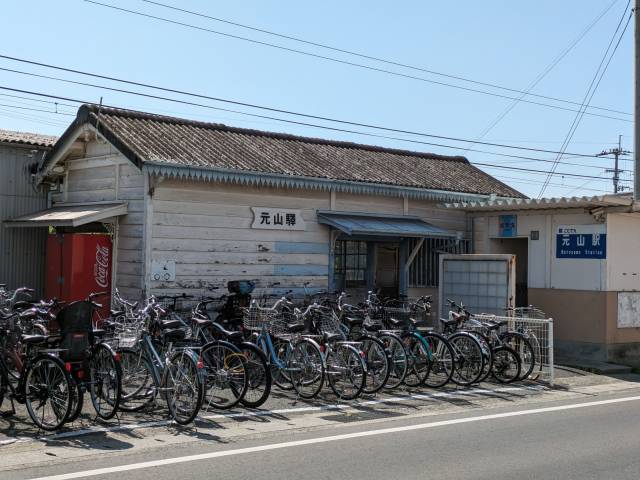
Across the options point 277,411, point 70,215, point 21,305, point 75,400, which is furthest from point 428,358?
point 70,215

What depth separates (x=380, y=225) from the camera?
1528cm

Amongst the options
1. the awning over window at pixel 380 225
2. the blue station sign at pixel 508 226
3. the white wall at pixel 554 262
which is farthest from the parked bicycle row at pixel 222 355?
the blue station sign at pixel 508 226

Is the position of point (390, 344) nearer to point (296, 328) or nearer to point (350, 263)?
point (296, 328)

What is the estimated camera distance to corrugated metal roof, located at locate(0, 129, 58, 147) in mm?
15680

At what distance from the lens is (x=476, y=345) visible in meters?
11.0

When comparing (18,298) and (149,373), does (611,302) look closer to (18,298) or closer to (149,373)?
(149,373)

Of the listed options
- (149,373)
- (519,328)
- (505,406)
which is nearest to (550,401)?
(505,406)

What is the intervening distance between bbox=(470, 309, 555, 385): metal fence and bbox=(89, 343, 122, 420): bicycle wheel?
619cm

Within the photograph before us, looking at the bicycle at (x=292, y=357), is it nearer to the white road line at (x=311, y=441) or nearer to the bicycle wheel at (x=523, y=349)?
the white road line at (x=311, y=441)

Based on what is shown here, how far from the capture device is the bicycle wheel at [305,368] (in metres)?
9.62

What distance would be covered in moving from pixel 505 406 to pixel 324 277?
6.04 metres

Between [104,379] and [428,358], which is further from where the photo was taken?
[428,358]

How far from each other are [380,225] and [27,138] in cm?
806

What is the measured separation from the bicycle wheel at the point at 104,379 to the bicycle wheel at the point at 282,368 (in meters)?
2.38
